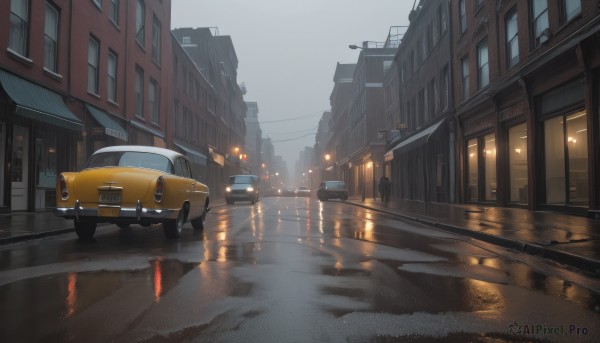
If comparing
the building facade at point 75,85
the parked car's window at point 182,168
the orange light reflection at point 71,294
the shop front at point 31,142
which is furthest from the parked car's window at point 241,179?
the orange light reflection at point 71,294

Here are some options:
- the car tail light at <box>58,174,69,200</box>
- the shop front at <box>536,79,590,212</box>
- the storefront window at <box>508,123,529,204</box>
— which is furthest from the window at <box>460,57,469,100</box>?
the car tail light at <box>58,174,69,200</box>

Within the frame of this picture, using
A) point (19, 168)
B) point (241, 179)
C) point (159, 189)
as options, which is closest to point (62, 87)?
point (19, 168)

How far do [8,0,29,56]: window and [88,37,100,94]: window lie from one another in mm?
4404

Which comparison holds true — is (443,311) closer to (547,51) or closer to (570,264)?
(570,264)

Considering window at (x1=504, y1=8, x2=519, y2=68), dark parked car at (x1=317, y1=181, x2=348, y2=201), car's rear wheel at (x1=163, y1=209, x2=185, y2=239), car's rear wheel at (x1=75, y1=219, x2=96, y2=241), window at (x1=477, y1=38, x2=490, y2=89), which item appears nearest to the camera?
car's rear wheel at (x1=75, y1=219, x2=96, y2=241)

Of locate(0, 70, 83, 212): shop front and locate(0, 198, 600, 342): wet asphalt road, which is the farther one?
locate(0, 70, 83, 212): shop front

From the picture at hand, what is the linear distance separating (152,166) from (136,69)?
16.5 meters

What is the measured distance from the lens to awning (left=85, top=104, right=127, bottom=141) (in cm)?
1748

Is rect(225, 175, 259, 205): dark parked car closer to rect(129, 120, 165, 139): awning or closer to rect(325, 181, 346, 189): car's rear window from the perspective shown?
rect(129, 120, 165, 139): awning

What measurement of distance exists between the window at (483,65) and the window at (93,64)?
16.0 meters

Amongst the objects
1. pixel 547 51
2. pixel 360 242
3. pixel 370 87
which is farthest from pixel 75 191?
pixel 370 87

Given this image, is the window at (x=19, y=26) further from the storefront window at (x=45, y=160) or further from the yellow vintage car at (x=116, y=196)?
the yellow vintage car at (x=116, y=196)

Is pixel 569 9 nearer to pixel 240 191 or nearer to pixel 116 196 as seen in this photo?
pixel 116 196

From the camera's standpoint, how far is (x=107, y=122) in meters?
18.3
